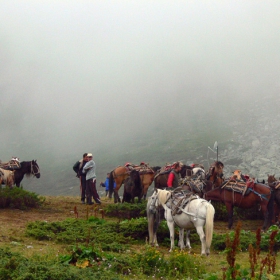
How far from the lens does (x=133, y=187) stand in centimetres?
1636

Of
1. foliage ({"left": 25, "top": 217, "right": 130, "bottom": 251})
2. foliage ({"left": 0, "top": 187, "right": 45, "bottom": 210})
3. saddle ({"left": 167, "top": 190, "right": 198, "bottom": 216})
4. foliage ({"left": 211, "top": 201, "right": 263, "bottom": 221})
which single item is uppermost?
saddle ({"left": 167, "top": 190, "right": 198, "bottom": 216})

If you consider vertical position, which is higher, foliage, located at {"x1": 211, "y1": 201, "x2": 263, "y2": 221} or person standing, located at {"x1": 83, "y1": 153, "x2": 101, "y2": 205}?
person standing, located at {"x1": 83, "y1": 153, "x2": 101, "y2": 205}

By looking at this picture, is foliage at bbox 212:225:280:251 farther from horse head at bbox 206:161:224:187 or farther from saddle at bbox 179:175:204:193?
horse head at bbox 206:161:224:187

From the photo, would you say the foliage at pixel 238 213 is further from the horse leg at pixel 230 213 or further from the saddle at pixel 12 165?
the saddle at pixel 12 165

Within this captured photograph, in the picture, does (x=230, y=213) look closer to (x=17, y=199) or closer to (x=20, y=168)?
(x=17, y=199)

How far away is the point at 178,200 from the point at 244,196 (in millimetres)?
4663

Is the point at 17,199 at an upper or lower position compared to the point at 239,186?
lower

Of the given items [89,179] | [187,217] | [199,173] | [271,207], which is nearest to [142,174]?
[89,179]

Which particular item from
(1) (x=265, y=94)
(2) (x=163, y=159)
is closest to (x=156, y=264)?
(2) (x=163, y=159)

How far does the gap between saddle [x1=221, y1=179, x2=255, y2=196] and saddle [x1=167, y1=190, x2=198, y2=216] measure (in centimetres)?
415

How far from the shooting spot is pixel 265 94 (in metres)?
87.4

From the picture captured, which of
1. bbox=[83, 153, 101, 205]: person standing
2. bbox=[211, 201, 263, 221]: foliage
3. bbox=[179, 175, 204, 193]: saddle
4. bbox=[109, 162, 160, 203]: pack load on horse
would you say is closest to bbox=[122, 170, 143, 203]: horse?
bbox=[109, 162, 160, 203]: pack load on horse

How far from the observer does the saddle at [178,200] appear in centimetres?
944

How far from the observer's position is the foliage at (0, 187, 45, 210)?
46.4 feet
